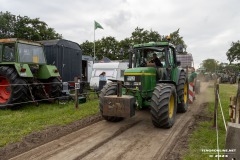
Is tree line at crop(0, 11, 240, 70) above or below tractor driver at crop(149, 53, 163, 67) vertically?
above

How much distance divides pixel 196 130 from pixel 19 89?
230 inches

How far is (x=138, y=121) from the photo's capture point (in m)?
6.71

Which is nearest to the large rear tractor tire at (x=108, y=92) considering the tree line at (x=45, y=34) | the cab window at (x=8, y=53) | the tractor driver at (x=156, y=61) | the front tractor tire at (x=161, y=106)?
the front tractor tire at (x=161, y=106)

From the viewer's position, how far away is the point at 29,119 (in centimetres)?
642

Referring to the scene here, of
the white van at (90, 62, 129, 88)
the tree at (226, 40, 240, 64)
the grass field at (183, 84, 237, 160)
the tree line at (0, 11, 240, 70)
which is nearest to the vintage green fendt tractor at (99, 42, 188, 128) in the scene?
the grass field at (183, 84, 237, 160)

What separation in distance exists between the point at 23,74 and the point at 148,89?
454 centimetres

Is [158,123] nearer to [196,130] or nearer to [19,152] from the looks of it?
[196,130]

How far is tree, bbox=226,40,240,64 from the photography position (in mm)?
57125

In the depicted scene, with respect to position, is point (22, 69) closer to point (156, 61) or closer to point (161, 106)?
point (156, 61)

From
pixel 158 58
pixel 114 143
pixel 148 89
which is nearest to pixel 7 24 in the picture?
pixel 158 58

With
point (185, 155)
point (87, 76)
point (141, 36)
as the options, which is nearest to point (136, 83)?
point (185, 155)

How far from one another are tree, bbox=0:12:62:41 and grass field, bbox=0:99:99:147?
94.3 ft

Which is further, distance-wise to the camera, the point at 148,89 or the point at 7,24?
the point at 7,24

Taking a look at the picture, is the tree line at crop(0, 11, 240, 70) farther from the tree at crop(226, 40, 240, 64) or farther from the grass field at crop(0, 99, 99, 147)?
the tree at crop(226, 40, 240, 64)
